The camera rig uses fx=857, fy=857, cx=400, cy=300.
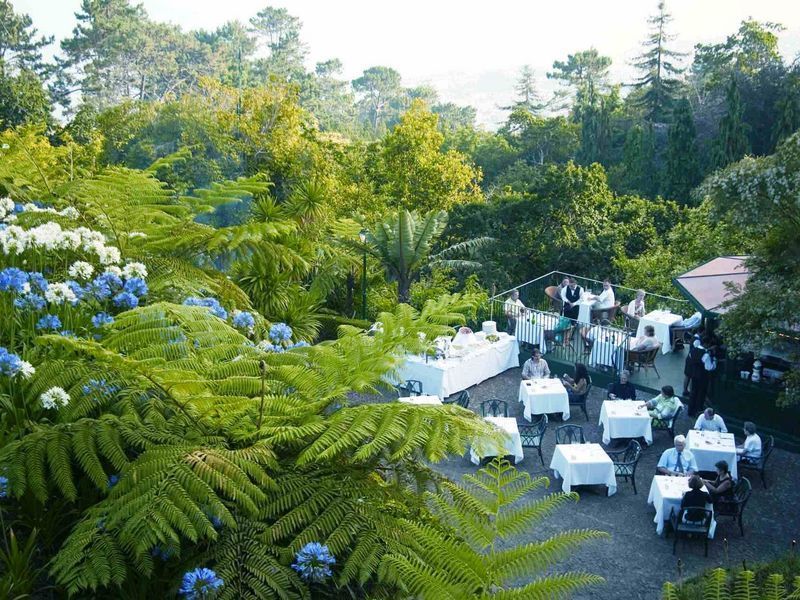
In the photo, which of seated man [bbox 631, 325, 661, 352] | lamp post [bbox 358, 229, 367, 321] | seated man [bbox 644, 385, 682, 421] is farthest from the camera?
lamp post [bbox 358, 229, 367, 321]

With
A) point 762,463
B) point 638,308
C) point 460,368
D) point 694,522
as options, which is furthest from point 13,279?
point 638,308

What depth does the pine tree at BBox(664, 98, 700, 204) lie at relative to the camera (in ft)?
108

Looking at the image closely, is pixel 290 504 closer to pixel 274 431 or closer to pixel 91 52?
pixel 274 431

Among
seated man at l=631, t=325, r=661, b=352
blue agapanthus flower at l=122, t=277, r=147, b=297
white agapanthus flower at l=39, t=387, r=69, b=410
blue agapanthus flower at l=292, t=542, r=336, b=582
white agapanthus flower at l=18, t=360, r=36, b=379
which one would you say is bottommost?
seated man at l=631, t=325, r=661, b=352

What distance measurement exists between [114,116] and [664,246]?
22.2 meters

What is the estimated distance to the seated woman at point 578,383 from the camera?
12.7m

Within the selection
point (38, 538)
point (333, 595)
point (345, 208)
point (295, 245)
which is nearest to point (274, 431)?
point (333, 595)

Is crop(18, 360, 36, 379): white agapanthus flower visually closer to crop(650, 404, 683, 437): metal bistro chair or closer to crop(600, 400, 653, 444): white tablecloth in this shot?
crop(600, 400, 653, 444): white tablecloth

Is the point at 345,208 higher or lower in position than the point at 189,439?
lower

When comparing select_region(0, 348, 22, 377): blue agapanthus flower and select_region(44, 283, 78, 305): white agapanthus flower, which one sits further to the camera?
select_region(44, 283, 78, 305): white agapanthus flower

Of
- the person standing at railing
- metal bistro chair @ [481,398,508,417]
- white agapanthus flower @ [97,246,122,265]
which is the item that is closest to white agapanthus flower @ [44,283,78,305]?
white agapanthus flower @ [97,246,122,265]

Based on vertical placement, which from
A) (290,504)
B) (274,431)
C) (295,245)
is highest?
(274,431)

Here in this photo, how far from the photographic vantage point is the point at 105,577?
2.92m

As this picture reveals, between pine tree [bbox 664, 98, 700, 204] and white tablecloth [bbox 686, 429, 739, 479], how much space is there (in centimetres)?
2360
